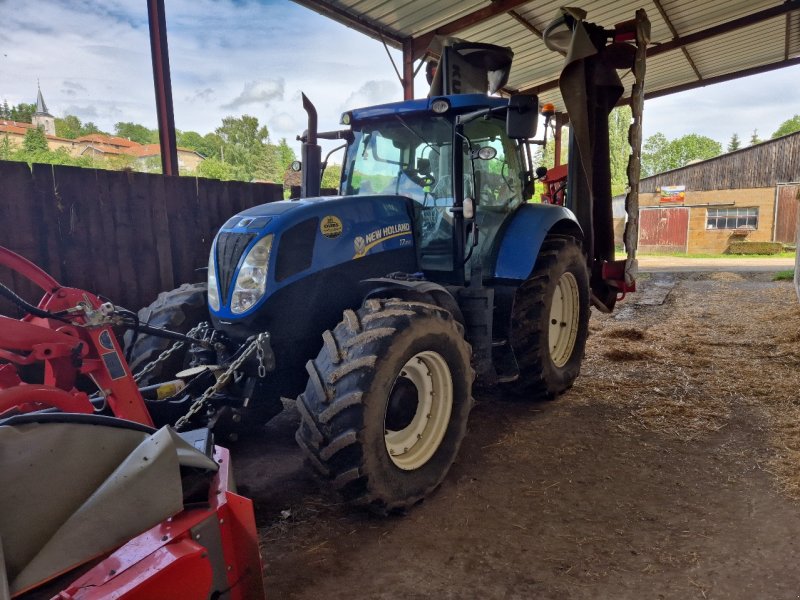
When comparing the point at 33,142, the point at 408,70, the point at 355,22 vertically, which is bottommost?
the point at 408,70

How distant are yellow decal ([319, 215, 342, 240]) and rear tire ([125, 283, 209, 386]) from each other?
1.08 metres

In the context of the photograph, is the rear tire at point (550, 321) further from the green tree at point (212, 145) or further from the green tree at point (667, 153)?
the green tree at point (667, 153)

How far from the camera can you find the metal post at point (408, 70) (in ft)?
25.9

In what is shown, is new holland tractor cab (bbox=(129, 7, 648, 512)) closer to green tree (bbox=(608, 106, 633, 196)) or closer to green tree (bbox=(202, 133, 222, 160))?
green tree (bbox=(608, 106, 633, 196))

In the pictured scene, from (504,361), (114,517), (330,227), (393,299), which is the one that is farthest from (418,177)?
(114,517)

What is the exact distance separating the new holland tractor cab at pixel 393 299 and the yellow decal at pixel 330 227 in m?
0.01

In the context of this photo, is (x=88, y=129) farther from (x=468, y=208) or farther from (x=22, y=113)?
(x=468, y=208)

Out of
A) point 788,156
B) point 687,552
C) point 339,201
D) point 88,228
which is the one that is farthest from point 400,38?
point 788,156

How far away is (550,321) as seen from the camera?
413 centimetres

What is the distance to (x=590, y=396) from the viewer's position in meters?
4.30

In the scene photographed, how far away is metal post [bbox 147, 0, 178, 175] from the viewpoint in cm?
524

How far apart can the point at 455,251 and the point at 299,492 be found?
69.5 inches

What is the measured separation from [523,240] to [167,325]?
94.5 inches

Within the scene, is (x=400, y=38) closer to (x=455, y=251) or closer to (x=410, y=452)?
(x=455, y=251)
